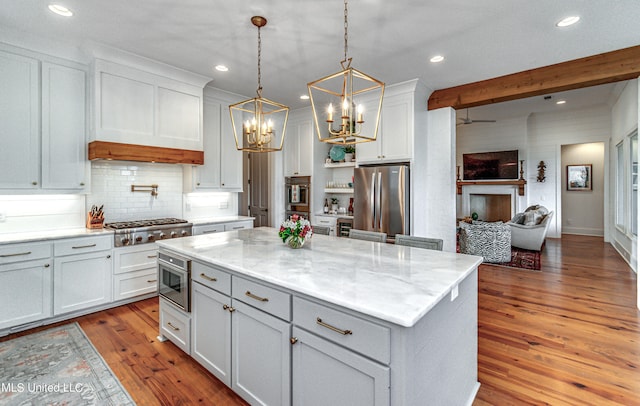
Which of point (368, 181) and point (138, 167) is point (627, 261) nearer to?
point (368, 181)

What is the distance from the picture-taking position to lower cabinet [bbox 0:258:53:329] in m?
2.76

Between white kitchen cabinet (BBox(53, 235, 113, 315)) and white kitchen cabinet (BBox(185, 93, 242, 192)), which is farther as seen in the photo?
white kitchen cabinet (BBox(185, 93, 242, 192))

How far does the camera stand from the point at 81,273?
10.4 feet

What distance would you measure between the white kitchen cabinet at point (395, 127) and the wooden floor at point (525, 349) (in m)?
2.17

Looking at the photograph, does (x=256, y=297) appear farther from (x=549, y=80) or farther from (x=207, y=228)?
(x=549, y=80)

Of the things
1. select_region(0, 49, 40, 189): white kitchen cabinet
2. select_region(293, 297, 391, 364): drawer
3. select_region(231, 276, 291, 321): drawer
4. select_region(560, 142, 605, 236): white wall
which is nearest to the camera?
select_region(293, 297, 391, 364): drawer

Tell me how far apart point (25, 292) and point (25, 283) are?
8 cm

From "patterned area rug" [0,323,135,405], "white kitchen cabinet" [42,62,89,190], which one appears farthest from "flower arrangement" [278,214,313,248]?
"white kitchen cabinet" [42,62,89,190]

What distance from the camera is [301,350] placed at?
4.96 ft

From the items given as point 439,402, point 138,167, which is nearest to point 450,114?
point 439,402

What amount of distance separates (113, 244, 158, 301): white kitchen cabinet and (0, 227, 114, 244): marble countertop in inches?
12.4

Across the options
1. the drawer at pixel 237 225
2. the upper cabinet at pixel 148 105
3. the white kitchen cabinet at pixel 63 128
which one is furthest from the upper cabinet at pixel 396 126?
the white kitchen cabinet at pixel 63 128

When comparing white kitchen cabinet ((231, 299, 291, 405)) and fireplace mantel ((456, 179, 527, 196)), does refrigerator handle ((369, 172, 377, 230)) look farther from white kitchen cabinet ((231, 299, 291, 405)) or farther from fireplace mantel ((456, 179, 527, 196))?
fireplace mantel ((456, 179, 527, 196))

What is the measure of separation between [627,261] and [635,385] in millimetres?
4449
